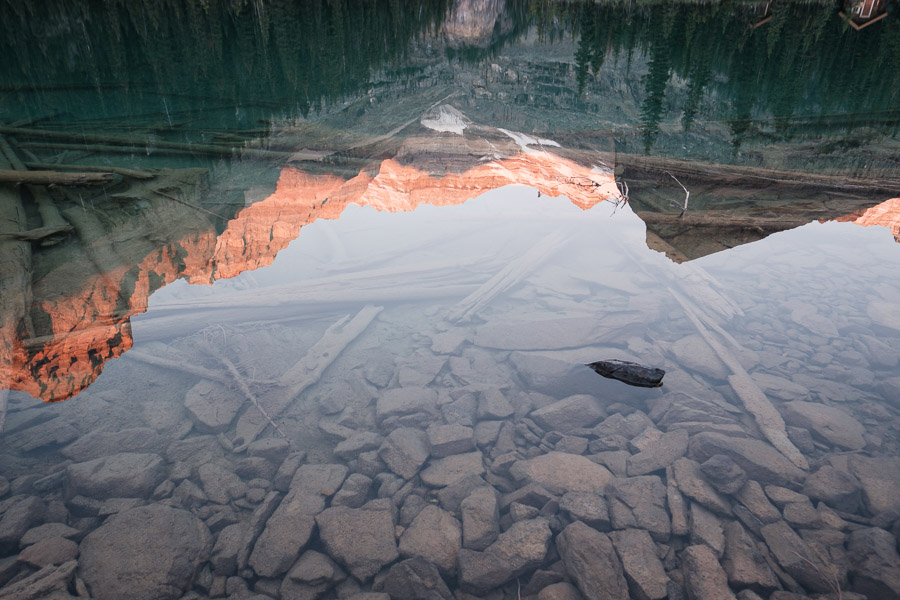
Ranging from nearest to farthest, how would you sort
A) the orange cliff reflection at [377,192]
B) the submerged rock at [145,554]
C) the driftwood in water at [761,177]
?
the submerged rock at [145,554] < the orange cliff reflection at [377,192] < the driftwood in water at [761,177]

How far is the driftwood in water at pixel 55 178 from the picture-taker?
4609mm

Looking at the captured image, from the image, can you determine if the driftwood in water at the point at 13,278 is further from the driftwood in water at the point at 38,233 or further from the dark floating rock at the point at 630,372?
the dark floating rock at the point at 630,372

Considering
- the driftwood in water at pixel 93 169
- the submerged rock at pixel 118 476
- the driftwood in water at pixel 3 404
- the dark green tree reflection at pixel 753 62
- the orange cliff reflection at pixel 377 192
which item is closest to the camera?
the submerged rock at pixel 118 476

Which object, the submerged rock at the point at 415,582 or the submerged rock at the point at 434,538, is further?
the submerged rock at the point at 434,538

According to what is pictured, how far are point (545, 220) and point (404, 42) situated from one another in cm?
1274

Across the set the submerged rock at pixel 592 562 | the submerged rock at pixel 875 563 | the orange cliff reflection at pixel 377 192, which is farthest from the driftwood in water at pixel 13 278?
the submerged rock at pixel 875 563

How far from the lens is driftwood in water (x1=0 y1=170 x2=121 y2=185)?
15.1ft

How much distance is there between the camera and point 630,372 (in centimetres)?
351

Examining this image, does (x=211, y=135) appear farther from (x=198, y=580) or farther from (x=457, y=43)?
(x=457, y=43)

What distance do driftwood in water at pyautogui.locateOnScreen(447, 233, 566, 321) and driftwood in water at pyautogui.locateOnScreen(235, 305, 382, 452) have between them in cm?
84

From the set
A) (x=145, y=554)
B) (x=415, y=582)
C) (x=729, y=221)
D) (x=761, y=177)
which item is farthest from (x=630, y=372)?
(x=761, y=177)

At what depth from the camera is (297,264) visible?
16.3 ft

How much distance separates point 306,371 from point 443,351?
3.72 ft

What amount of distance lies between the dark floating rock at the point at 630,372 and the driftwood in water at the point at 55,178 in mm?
5429
